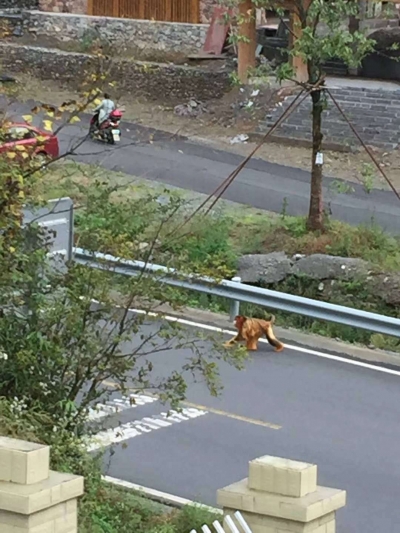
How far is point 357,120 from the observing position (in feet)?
105

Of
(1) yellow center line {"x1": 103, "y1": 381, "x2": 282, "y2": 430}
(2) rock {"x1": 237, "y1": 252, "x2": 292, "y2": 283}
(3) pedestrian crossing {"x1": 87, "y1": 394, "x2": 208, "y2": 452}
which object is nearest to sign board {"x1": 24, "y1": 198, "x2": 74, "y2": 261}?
(1) yellow center line {"x1": 103, "y1": 381, "x2": 282, "y2": 430}

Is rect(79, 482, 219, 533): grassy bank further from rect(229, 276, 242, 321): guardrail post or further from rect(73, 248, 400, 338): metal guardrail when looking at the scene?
rect(229, 276, 242, 321): guardrail post

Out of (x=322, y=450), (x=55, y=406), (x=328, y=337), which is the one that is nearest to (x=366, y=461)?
(x=322, y=450)

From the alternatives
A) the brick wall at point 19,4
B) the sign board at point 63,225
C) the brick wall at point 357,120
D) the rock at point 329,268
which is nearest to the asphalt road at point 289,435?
the sign board at point 63,225

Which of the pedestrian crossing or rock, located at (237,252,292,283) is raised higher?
the pedestrian crossing

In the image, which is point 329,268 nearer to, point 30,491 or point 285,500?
point 285,500

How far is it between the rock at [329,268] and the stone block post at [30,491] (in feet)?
38.5

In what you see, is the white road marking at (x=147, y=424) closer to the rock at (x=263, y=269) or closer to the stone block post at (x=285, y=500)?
the stone block post at (x=285, y=500)

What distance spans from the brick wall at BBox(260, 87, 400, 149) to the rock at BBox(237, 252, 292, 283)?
11.5 m

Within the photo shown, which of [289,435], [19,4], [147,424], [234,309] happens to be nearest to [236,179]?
Answer: [234,309]

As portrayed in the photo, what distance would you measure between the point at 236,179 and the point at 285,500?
791 inches

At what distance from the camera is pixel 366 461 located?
12250 millimetres

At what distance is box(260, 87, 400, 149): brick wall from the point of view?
31234 mm

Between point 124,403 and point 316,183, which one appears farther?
point 316,183
